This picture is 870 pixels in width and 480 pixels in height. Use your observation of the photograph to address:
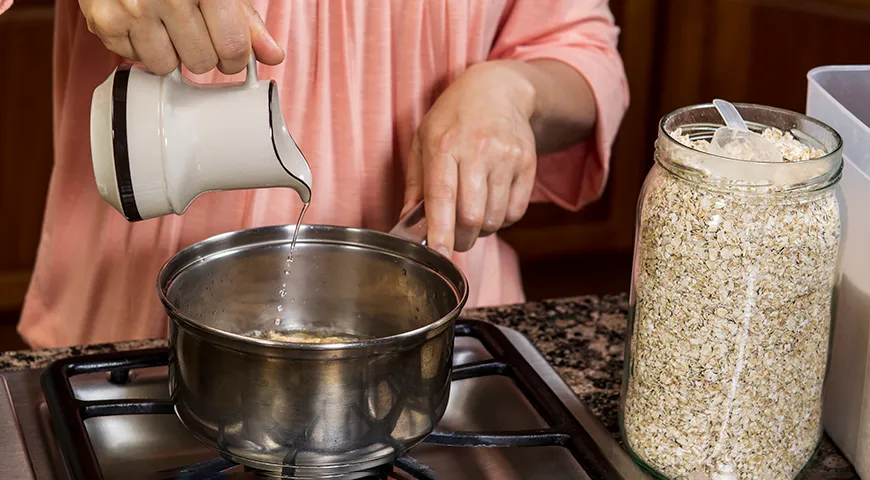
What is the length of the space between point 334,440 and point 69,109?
0.60 meters

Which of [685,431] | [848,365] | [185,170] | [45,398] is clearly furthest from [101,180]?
[848,365]

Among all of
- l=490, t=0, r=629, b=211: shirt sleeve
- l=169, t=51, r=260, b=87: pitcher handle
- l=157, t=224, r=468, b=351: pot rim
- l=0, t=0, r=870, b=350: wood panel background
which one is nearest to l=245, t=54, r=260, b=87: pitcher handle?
l=169, t=51, r=260, b=87: pitcher handle

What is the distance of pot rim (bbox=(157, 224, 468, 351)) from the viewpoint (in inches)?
22.3

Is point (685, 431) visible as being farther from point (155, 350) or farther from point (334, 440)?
point (155, 350)

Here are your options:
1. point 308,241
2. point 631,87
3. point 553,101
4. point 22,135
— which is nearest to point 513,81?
point 553,101

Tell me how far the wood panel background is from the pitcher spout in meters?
1.54

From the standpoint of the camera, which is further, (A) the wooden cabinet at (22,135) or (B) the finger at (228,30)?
(A) the wooden cabinet at (22,135)

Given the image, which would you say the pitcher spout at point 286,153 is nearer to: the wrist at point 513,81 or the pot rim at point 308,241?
the pot rim at point 308,241

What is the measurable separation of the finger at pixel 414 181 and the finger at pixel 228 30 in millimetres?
251

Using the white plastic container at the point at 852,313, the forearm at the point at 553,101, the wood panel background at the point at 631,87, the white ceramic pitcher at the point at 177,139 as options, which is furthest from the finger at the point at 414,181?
the wood panel background at the point at 631,87

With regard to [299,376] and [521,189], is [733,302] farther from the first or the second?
[521,189]

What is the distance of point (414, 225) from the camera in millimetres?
859

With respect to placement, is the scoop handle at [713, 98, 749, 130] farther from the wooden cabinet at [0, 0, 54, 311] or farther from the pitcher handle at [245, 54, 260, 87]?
the wooden cabinet at [0, 0, 54, 311]

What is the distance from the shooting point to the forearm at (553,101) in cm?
98
